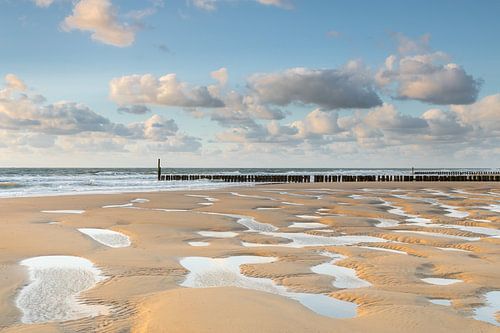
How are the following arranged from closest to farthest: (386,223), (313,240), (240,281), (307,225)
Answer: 1. (240,281)
2. (313,240)
3. (307,225)
4. (386,223)

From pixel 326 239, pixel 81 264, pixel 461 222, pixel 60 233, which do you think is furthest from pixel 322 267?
pixel 461 222

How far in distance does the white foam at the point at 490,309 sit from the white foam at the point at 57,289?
4223mm

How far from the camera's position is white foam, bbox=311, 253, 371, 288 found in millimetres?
6727

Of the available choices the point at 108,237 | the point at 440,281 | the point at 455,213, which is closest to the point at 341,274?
the point at 440,281

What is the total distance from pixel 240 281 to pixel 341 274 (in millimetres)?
1669

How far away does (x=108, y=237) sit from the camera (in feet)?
36.2

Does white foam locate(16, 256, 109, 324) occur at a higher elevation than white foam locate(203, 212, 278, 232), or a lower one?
lower

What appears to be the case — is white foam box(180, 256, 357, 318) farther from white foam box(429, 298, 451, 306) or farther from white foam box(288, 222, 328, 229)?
white foam box(288, 222, 328, 229)

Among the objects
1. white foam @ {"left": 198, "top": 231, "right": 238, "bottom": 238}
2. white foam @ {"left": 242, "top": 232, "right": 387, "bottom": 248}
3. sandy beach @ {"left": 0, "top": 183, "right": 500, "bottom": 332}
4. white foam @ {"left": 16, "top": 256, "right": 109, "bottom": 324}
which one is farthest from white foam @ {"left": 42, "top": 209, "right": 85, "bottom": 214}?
white foam @ {"left": 16, "top": 256, "right": 109, "bottom": 324}

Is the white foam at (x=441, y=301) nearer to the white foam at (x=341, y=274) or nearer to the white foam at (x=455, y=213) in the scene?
the white foam at (x=341, y=274)

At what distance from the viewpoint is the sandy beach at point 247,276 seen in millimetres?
4980

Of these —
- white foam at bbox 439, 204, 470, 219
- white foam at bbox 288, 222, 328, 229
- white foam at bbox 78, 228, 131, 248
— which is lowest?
white foam at bbox 78, 228, 131, 248

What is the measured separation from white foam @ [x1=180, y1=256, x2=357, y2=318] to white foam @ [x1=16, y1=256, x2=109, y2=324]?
1462mm

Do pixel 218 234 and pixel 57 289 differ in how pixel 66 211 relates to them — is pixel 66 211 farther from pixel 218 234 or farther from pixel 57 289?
pixel 57 289
